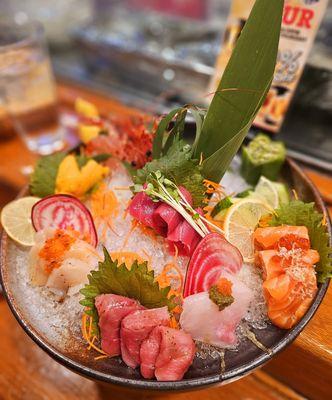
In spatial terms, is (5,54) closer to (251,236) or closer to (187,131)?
Answer: (187,131)

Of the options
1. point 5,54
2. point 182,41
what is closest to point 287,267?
point 5,54

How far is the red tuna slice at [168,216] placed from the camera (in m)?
1.31

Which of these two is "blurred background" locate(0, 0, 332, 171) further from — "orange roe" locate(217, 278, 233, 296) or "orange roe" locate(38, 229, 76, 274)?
"orange roe" locate(38, 229, 76, 274)

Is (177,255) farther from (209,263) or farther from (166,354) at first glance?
(166,354)

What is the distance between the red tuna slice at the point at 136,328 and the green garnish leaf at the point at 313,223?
54 cm

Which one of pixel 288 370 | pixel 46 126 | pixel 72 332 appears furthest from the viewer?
pixel 46 126

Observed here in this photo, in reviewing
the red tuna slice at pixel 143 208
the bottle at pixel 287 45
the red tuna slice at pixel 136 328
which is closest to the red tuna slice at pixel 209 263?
the red tuna slice at pixel 136 328

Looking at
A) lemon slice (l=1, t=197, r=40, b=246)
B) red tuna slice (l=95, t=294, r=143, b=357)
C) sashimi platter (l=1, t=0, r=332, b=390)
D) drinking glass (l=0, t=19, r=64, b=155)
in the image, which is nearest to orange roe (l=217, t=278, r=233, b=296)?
sashimi platter (l=1, t=0, r=332, b=390)

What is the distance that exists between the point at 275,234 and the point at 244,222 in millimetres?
152

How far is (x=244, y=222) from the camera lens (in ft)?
4.66

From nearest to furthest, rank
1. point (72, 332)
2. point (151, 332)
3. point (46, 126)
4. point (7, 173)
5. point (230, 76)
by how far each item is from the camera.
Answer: point (151, 332) < point (72, 332) < point (230, 76) < point (7, 173) < point (46, 126)

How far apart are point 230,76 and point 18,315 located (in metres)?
1.09

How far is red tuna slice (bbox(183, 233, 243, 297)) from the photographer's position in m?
1.20

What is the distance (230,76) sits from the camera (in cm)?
139
